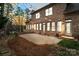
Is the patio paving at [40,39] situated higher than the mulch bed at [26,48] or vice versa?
the patio paving at [40,39]

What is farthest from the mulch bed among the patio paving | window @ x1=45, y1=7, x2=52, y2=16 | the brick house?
window @ x1=45, y1=7, x2=52, y2=16

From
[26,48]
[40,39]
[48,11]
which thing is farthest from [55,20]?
[26,48]

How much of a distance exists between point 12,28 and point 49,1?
74 cm

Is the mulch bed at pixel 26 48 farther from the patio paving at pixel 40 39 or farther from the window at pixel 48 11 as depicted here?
the window at pixel 48 11

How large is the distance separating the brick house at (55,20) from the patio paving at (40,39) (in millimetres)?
71

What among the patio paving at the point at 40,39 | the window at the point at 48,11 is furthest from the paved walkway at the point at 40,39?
the window at the point at 48,11

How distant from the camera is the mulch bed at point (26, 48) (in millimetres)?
4156

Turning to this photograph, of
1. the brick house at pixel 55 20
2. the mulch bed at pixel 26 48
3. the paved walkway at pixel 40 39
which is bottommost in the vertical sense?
the mulch bed at pixel 26 48

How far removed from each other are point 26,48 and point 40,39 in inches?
10.6

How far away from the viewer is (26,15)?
427cm

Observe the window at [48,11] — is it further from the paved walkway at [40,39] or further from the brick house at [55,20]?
the paved walkway at [40,39]

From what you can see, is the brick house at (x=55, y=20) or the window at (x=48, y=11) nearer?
the brick house at (x=55, y=20)

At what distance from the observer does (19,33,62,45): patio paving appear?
4.17 m

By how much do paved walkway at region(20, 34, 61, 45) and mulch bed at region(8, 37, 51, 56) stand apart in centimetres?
6
